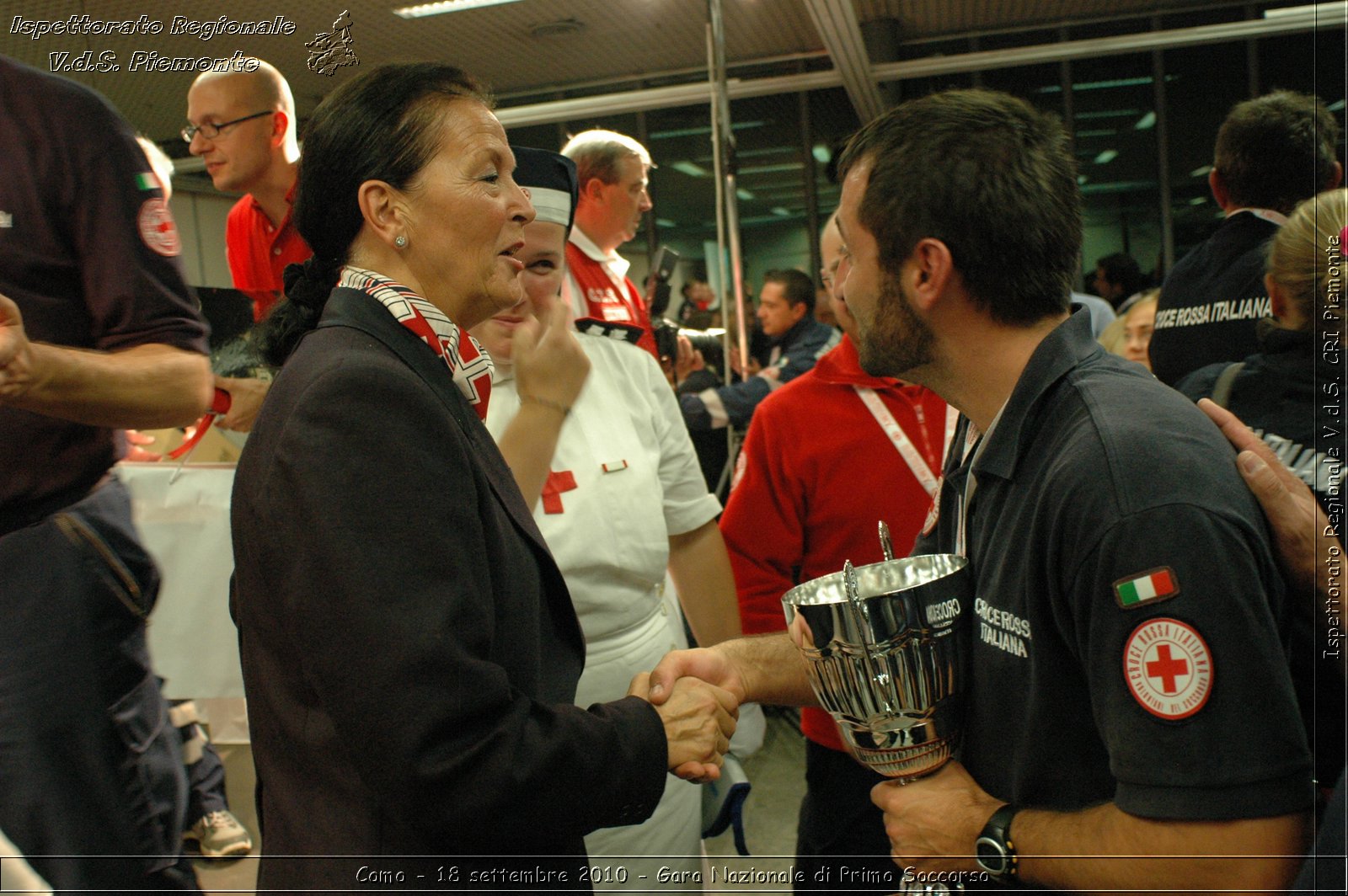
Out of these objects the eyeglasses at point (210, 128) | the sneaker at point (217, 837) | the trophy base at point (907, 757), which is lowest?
the sneaker at point (217, 837)

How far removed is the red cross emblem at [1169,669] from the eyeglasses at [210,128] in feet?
4.65

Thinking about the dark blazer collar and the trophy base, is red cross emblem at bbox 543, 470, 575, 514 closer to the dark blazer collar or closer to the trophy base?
the dark blazer collar

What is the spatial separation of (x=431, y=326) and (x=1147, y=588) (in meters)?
0.79

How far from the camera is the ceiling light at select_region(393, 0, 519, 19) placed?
1.38m

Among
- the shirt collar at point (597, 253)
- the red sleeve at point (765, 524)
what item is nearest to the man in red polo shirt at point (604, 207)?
the shirt collar at point (597, 253)

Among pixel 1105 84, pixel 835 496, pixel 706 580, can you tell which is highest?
pixel 1105 84

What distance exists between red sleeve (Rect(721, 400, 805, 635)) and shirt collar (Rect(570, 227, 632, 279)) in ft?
2.79

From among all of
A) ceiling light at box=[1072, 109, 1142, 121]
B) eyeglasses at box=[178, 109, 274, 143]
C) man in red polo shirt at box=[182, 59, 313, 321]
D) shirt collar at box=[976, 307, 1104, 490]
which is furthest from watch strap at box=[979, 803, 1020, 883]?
ceiling light at box=[1072, 109, 1142, 121]

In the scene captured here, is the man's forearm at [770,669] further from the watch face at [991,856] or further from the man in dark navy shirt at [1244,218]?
the man in dark navy shirt at [1244,218]

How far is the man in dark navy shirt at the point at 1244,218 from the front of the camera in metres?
2.04

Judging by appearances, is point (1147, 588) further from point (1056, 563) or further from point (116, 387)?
point (116, 387)

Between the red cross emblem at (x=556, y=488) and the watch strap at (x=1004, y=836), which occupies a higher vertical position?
the red cross emblem at (x=556, y=488)

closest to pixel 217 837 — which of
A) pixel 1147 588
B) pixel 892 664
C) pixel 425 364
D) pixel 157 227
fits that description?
pixel 157 227

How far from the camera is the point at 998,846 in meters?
1.02
